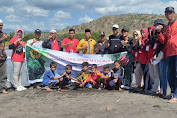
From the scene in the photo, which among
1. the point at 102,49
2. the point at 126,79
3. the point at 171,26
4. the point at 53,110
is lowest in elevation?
the point at 53,110

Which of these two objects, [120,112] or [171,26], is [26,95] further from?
[171,26]

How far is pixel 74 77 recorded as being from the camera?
23.5ft

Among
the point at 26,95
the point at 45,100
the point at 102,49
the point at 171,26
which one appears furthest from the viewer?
the point at 102,49

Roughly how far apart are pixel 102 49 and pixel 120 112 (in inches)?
122

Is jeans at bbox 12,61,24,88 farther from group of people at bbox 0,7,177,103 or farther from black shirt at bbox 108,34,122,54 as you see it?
black shirt at bbox 108,34,122,54

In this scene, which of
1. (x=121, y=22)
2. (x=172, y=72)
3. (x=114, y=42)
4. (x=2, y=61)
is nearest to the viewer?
(x=172, y=72)

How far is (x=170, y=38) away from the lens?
499cm

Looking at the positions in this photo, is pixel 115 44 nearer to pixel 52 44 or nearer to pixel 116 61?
pixel 116 61

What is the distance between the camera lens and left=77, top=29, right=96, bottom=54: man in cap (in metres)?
6.84

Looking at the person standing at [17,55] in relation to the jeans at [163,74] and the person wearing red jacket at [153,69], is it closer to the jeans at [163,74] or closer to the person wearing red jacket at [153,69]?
the person wearing red jacket at [153,69]

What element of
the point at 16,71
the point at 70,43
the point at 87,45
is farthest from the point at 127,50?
the point at 16,71

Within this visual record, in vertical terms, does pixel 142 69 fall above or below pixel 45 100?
above

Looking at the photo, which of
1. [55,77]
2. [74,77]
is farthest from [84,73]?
[55,77]

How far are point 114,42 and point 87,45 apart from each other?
3.24 ft
